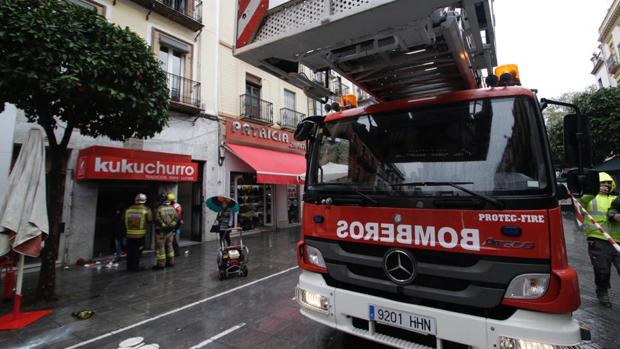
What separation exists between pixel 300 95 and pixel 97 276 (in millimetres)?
12097

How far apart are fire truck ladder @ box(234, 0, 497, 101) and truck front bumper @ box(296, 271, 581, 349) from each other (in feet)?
7.15

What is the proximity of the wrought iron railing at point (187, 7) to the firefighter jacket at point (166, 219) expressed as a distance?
738 centimetres

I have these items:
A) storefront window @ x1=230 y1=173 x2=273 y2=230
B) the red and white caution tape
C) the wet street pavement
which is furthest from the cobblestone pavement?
storefront window @ x1=230 y1=173 x2=273 y2=230

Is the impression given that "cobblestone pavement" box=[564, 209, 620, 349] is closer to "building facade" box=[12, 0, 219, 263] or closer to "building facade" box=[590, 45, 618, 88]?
"building facade" box=[12, 0, 219, 263]

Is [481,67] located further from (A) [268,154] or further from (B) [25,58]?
(A) [268,154]

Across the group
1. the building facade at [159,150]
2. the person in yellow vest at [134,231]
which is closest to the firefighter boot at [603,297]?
the person in yellow vest at [134,231]

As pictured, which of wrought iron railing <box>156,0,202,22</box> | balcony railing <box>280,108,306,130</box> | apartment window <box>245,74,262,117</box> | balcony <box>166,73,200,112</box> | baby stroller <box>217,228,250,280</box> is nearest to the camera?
baby stroller <box>217,228,250,280</box>

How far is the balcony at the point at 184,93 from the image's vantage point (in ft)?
33.8

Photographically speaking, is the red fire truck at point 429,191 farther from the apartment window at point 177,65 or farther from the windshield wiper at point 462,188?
the apartment window at point 177,65

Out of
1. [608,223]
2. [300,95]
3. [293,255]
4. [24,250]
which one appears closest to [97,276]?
[24,250]

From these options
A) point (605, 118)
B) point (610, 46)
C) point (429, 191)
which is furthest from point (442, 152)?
point (610, 46)

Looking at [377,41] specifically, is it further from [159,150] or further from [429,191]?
[159,150]

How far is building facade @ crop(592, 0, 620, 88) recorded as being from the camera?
65.1ft

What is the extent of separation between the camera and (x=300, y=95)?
1605cm
